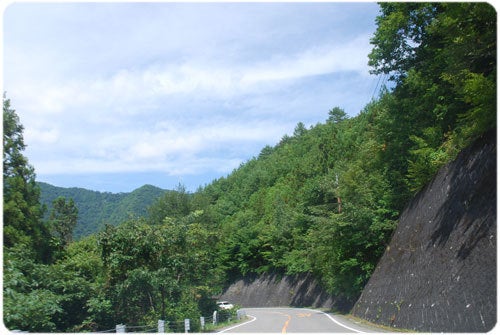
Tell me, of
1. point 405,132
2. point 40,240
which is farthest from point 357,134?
point 40,240

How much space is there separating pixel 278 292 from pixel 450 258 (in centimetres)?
4428

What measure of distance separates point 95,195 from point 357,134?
79988 millimetres

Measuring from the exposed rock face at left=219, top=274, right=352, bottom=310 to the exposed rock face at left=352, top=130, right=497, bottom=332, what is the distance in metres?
21.7

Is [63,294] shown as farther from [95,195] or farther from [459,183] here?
[95,195]

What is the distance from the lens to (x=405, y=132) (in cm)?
2420

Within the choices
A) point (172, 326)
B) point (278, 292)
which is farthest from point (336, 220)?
point (278, 292)

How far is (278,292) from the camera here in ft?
180

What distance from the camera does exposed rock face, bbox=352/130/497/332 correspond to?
10.1m

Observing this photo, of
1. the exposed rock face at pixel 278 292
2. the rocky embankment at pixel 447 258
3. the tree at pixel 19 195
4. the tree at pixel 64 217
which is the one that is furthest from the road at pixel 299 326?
the tree at pixel 64 217

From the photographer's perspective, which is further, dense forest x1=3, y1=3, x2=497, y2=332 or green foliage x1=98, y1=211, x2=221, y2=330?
green foliage x1=98, y1=211, x2=221, y2=330

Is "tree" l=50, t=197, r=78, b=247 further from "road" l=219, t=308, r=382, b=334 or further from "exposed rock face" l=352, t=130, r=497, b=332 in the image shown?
"exposed rock face" l=352, t=130, r=497, b=332

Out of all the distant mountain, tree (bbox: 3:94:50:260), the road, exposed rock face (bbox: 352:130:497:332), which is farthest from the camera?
the distant mountain

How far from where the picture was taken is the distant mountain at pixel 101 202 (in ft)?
325

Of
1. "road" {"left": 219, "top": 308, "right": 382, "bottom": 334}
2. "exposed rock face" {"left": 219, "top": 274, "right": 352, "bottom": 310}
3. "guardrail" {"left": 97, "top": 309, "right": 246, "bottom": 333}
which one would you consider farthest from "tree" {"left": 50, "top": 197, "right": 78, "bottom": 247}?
"road" {"left": 219, "top": 308, "right": 382, "bottom": 334}
